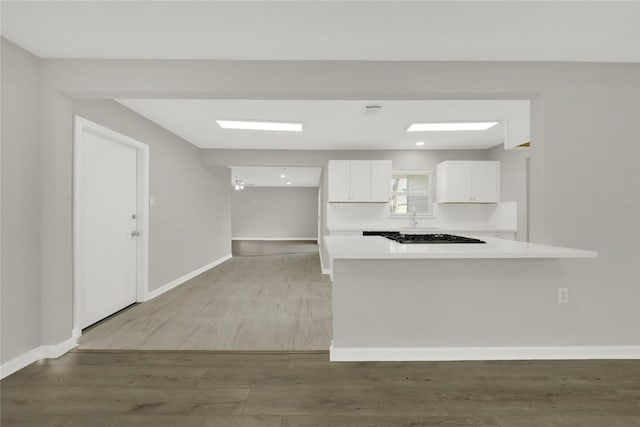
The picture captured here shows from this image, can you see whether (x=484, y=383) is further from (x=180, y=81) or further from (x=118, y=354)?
(x=180, y=81)

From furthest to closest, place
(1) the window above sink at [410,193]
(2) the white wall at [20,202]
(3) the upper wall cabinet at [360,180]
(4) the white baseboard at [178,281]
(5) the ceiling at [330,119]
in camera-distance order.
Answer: (1) the window above sink at [410,193] < (3) the upper wall cabinet at [360,180] < (4) the white baseboard at [178,281] < (5) the ceiling at [330,119] < (2) the white wall at [20,202]

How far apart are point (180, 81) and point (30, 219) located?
61.8 inches

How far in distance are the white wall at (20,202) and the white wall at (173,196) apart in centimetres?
55

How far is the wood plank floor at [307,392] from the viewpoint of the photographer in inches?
72.5

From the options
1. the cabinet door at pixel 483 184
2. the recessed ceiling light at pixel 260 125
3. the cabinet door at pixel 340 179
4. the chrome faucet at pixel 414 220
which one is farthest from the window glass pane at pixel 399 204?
the recessed ceiling light at pixel 260 125

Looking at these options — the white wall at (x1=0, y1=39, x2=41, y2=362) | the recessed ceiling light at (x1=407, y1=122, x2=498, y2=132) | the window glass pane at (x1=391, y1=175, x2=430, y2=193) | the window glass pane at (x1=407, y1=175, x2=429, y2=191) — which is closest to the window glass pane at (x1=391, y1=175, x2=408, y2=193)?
the window glass pane at (x1=391, y1=175, x2=430, y2=193)

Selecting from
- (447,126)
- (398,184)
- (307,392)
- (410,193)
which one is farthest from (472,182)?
(307,392)

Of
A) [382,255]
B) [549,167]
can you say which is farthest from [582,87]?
[382,255]

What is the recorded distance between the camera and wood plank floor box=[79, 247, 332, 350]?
287 cm

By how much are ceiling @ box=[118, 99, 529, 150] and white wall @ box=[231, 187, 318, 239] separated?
23.9 ft

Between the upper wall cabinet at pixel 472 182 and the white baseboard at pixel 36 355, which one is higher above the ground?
the upper wall cabinet at pixel 472 182

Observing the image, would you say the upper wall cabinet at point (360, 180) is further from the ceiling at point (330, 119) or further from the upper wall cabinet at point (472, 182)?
the upper wall cabinet at point (472, 182)

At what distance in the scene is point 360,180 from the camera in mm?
5793

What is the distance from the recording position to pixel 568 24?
2.11 meters
